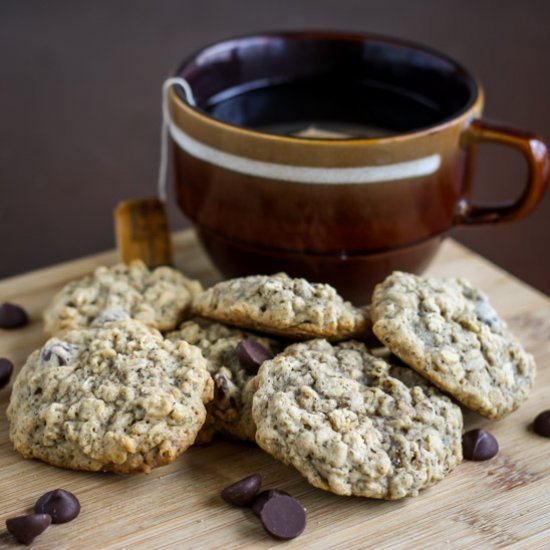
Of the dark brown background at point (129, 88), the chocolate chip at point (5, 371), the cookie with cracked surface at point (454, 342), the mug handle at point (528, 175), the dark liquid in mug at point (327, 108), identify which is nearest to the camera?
the cookie with cracked surface at point (454, 342)

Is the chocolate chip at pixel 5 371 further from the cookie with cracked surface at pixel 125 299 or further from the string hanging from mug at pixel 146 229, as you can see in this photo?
the string hanging from mug at pixel 146 229

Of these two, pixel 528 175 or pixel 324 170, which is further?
pixel 528 175

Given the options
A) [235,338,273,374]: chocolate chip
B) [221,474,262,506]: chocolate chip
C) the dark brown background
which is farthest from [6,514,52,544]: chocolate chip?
the dark brown background

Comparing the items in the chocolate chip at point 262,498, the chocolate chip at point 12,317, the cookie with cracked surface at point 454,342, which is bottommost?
the chocolate chip at point 12,317

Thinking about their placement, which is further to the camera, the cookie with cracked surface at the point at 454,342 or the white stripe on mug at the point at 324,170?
the white stripe on mug at the point at 324,170

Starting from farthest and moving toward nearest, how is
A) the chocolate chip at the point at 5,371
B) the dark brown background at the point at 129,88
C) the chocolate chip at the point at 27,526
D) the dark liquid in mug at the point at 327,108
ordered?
the dark brown background at the point at 129,88, the dark liquid in mug at the point at 327,108, the chocolate chip at the point at 5,371, the chocolate chip at the point at 27,526

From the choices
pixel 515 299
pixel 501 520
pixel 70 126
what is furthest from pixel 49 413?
pixel 70 126

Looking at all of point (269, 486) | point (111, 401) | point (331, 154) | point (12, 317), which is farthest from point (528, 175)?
point (12, 317)

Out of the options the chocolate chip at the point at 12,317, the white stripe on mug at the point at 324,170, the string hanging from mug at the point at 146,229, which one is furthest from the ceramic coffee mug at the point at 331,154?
the chocolate chip at the point at 12,317

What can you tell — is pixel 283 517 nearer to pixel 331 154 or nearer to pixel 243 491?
pixel 243 491
